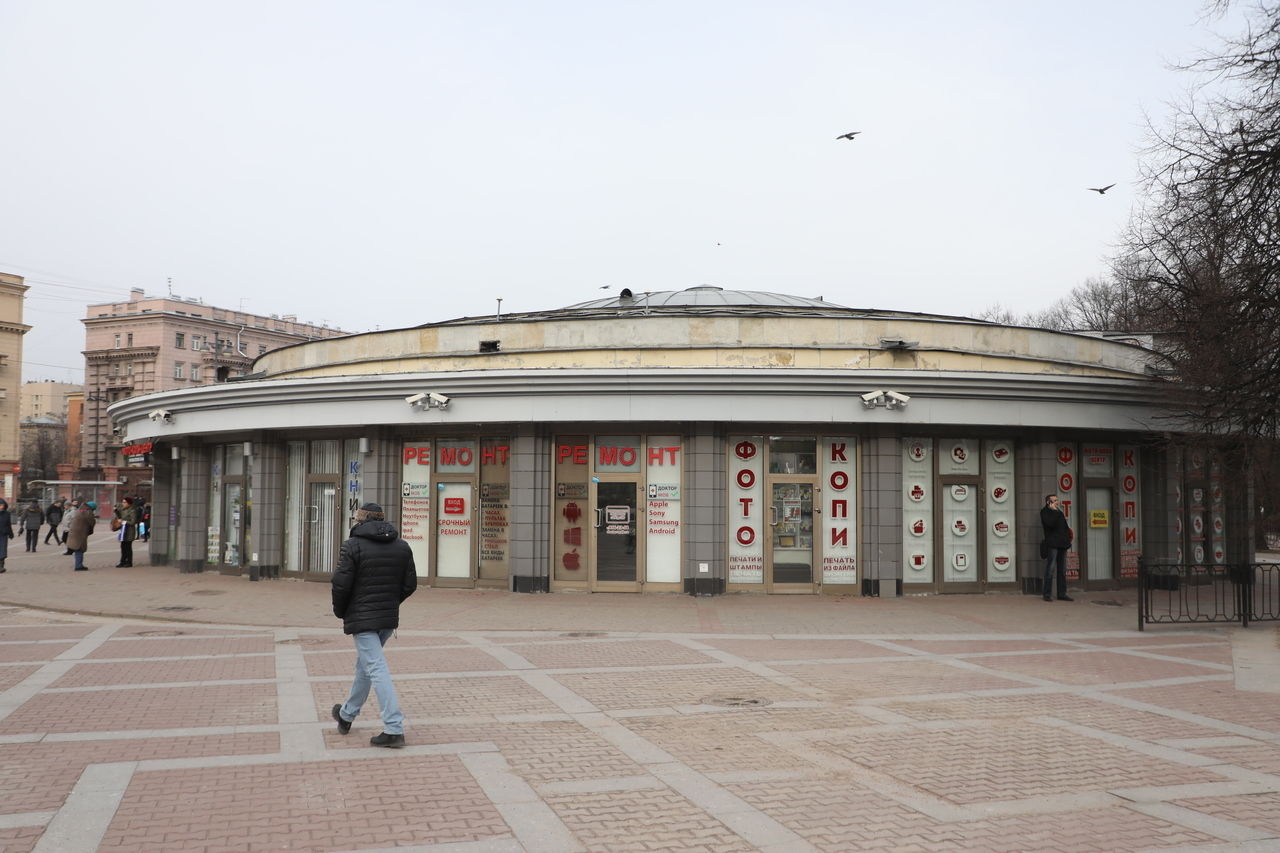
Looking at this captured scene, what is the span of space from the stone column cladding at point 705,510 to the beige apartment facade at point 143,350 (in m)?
73.7

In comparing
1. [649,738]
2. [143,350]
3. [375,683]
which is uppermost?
[143,350]

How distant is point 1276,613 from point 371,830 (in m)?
15.0

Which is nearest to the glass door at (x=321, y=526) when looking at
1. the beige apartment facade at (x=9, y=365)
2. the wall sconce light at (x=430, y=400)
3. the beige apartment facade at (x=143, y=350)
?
the wall sconce light at (x=430, y=400)

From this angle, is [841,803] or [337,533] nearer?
[841,803]

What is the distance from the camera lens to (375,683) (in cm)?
721

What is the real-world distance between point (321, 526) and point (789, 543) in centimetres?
Result: 910

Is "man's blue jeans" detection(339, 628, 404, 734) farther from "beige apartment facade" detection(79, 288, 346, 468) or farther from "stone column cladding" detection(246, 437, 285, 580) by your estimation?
"beige apartment facade" detection(79, 288, 346, 468)

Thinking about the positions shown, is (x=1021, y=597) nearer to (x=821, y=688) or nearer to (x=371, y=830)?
(x=821, y=688)

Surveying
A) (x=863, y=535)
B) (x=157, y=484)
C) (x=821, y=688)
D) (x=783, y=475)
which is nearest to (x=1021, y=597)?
(x=863, y=535)

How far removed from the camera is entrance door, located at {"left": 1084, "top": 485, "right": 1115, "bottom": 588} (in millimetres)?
18094

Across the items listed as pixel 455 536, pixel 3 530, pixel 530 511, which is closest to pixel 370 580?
pixel 530 511

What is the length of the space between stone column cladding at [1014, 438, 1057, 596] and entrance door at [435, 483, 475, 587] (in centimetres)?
977

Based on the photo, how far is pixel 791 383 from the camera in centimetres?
1605

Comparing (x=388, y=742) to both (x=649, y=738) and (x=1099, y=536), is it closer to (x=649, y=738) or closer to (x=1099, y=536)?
(x=649, y=738)
